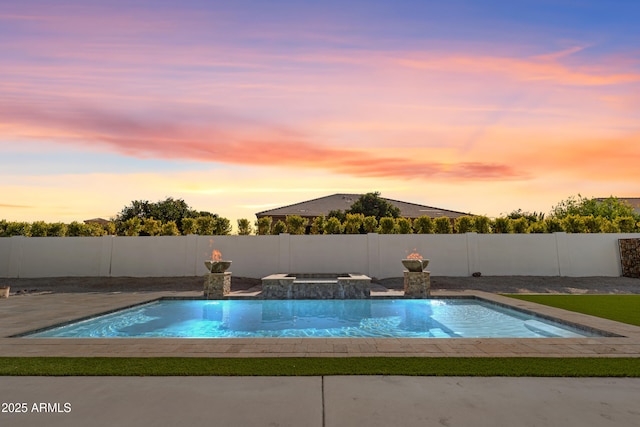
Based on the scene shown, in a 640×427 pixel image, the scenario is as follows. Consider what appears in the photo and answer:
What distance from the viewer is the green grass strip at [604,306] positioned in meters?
8.33

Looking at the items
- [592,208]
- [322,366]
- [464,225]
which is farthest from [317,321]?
[592,208]

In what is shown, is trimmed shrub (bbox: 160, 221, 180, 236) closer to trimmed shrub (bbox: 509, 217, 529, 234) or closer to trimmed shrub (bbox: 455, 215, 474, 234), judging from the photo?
trimmed shrub (bbox: 455, 215, 474, 234)

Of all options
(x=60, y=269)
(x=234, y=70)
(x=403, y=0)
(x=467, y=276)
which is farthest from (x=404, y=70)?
(x=60, y=269)

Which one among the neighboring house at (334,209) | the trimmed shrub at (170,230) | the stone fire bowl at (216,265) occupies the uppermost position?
the neighboring house at (334,209)

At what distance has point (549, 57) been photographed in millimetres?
9961

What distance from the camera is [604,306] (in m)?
9.98

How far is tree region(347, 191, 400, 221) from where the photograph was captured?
41562 mm

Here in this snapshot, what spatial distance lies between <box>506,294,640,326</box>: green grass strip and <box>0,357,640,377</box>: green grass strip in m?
4.47

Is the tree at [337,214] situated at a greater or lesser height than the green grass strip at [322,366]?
greater
